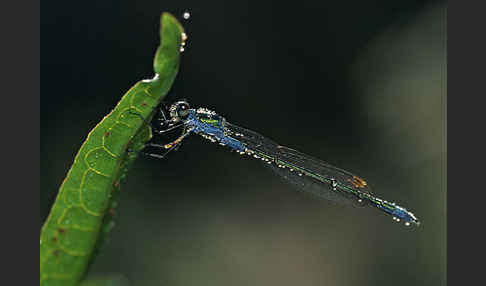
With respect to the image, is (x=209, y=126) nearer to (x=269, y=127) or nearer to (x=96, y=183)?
(x=96, y=183)

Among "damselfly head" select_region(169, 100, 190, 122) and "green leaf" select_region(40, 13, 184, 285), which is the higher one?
"damselfly head" select_region(169, 100, 190, 122)

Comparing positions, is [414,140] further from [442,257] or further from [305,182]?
[305,182]

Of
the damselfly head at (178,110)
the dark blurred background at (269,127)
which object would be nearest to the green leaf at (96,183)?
the damselfly head at (178,110)

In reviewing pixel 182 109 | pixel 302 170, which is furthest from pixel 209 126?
pixel 302 170

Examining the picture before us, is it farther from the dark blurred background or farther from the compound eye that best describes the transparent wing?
the dark blurred background

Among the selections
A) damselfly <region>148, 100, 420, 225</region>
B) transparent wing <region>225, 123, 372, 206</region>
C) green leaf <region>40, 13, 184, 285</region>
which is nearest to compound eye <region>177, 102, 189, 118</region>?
damselfly <region>148, 100, 420, 225</region>
